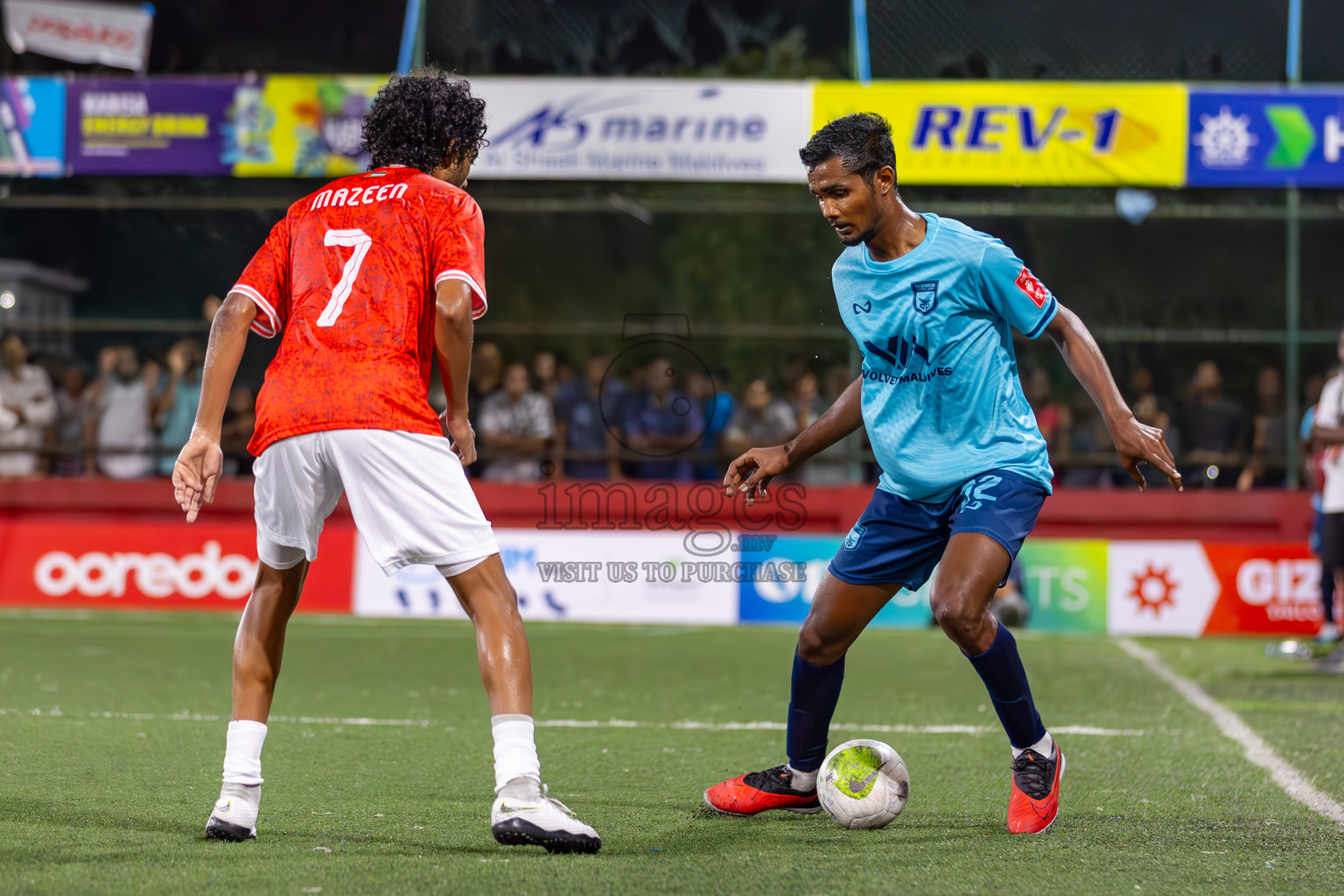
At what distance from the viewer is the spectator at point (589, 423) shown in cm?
1408

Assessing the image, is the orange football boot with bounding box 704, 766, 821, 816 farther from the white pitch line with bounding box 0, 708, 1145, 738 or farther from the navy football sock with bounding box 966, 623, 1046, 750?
the white pitch line with bounding box 0, 708, 1145, 738

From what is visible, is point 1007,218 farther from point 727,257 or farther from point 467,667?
point 467,667

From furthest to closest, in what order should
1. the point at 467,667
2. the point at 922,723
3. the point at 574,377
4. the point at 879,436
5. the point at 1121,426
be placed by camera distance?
the point at 574,377, the point at 467,667, the point at 922,723, the point at 879,436, the point at 1121,426

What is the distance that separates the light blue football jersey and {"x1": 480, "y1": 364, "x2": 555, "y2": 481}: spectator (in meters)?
9.59

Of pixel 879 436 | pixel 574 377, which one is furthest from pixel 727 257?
pixel 879 436

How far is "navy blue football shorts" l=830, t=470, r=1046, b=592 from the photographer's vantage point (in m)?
4.53

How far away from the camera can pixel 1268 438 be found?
14.2m

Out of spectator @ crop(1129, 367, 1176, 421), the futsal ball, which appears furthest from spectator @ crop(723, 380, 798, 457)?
the futsal ball

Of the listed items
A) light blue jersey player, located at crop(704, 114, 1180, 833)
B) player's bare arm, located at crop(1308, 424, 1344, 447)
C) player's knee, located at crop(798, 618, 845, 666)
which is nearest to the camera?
light blue jersey player, located at crop(704, 114, 1180, 833)

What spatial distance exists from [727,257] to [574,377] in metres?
1.97

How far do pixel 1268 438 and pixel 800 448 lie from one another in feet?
35.1

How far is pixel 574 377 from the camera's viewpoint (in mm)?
14508

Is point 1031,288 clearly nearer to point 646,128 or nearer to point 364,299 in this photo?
point 364,299

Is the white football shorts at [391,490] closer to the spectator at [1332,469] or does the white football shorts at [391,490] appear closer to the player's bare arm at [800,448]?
the player's bare arm at [800,448]
